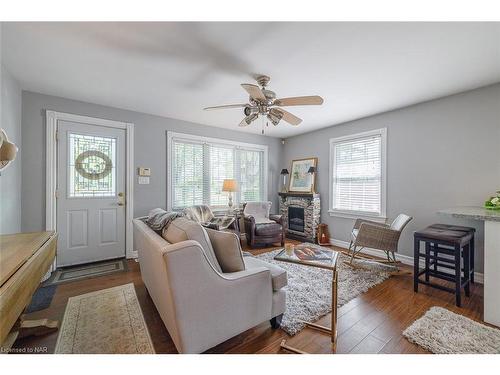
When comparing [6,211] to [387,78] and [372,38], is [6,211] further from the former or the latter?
[387,78]

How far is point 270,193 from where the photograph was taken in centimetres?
536

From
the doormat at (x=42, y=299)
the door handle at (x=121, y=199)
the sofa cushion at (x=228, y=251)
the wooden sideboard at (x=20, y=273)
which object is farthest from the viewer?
the door handle at (x=121, y=199)

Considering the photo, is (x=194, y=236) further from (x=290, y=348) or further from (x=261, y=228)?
(x=261, y=228)

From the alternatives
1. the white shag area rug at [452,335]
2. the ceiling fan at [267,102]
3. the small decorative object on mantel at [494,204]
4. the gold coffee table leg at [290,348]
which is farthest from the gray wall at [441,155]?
the gold coffee table leg at [290,348]

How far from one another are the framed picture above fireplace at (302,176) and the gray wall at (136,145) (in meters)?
0.49

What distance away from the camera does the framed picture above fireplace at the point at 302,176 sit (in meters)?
4.71

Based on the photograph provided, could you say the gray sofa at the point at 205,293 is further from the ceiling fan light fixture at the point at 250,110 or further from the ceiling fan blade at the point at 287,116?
the ceiling fan blade at the point at 287,116

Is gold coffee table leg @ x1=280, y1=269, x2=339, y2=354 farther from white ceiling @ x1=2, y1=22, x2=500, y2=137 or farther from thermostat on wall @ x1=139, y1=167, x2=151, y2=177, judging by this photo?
thermostat on wall @ x1=139, y1=167, x2=151, y2=177

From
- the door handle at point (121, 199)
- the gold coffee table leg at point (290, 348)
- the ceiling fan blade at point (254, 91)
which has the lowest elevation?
the gold coffee table leg at point (290, 348)

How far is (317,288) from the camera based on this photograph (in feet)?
7.93

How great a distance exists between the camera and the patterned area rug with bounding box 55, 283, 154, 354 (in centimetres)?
153

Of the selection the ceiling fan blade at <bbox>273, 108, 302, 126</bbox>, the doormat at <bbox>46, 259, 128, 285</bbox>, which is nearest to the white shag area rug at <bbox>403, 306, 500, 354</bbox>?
the ceiling fan blade at <bbox>273, 108, 302, 126</bbox>
